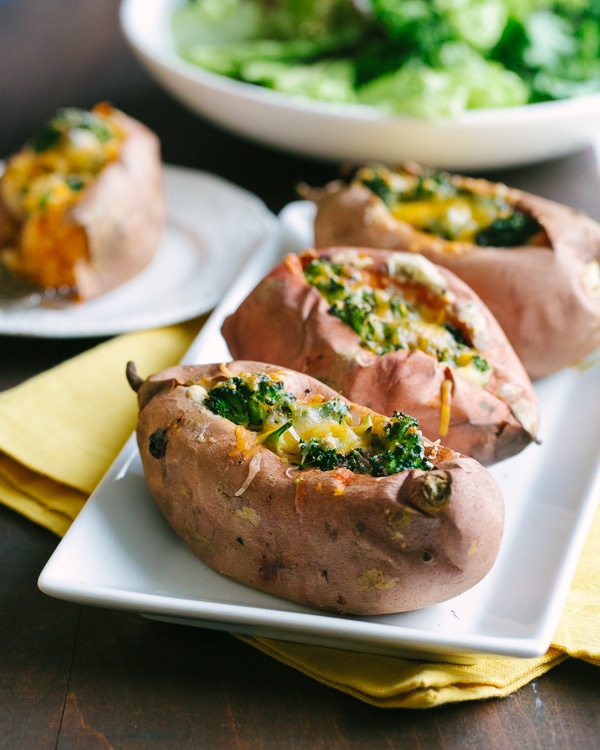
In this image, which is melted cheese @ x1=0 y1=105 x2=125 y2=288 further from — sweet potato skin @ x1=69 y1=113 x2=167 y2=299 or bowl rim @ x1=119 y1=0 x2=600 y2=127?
bowl rim @ x1=119 y1=0 x2=600 y2=127

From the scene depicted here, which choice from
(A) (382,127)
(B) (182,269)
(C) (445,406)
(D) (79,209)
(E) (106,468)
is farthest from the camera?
(A) (382,127)

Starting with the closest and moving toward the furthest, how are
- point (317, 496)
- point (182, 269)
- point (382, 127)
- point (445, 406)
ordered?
1. point (317, 496)
2. point (445, 406)
3. point (182, 269)
4. point (382, 127)

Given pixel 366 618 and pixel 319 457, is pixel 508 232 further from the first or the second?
pixel 366 618

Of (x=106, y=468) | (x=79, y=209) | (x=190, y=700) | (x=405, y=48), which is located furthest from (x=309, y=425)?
(x=405, y=48)

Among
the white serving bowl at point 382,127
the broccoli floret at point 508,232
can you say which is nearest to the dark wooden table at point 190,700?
A: the broccoli floret at point 508,232

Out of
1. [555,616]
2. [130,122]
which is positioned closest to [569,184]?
[130,122]

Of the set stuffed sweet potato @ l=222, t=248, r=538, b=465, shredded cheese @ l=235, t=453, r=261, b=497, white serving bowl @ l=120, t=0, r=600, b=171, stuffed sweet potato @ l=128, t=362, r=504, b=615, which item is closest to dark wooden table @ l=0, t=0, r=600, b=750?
stuffed sweet potato @ l=128, t=362, r=504, b=615

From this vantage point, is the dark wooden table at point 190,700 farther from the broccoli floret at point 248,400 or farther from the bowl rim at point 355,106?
the bowl rim at point 355,106
